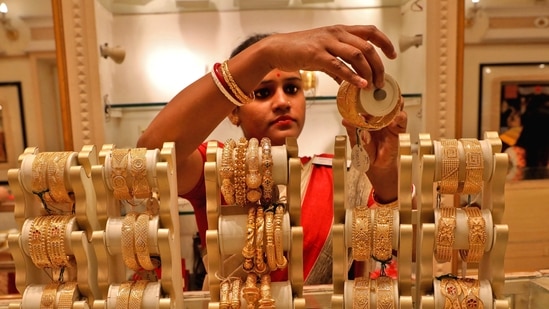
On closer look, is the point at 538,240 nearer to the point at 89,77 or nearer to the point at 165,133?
the point at 165,133

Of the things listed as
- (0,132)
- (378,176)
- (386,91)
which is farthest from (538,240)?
(0,132)

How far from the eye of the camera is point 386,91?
544 mm

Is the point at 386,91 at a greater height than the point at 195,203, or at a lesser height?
greater

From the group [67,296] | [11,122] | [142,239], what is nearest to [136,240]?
[142,239]

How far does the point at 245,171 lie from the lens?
53cm

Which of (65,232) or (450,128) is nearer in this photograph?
(65,232)

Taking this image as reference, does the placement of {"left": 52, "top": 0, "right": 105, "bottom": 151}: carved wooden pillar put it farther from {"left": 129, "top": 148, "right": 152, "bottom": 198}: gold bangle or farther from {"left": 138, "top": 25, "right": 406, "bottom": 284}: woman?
{"left": 129, "top": 148, "right": 152, "bottom": 198}: gold bangle

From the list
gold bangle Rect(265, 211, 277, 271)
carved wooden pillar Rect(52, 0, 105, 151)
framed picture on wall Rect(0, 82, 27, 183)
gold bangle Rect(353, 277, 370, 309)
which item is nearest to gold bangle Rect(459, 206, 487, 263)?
gold bangle Rect(353, 277, 370, 309)

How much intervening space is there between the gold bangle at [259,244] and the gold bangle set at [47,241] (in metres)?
0.23

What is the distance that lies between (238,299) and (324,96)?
499mm

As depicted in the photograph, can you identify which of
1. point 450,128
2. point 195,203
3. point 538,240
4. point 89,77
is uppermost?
point 89,77

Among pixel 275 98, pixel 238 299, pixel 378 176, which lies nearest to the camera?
pixel 238 299

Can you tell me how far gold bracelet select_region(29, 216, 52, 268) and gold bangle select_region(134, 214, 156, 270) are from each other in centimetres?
11

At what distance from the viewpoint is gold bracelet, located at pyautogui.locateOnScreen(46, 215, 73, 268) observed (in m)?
0.54
